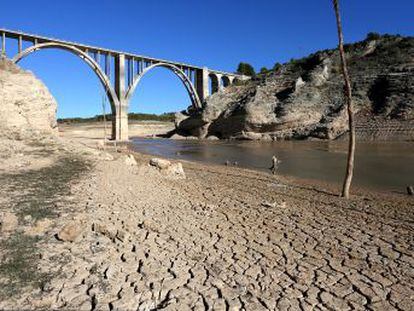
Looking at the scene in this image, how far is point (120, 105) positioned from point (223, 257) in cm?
6080

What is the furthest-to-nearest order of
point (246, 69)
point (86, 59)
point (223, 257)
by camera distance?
point (246, 69) < point (86, 59) < point (223, 257)

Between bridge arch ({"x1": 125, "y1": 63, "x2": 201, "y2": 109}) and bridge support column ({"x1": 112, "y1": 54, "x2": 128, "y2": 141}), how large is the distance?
3.81ft

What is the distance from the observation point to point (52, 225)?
24.1ft

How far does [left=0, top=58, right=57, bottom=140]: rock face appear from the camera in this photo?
18906mm

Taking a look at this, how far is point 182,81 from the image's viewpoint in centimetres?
7975

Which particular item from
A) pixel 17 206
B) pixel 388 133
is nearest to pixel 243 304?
pixel 17 206

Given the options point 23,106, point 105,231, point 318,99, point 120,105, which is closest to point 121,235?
point 105,231

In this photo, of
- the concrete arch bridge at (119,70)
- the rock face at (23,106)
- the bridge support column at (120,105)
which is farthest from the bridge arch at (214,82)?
the rock face at (23,106)

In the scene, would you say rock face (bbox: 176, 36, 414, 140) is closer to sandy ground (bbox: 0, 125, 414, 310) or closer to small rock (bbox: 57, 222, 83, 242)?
sandy ground (bbox: 0, 125, 414, 310)

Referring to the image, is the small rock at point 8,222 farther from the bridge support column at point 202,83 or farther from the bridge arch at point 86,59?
the bridge support column at point 202,83

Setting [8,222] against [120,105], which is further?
[120,105]

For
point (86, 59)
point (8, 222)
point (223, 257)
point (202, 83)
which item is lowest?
point (223, 257)

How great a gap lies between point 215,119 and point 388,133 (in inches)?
1322

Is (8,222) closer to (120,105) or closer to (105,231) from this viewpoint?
(105,231)
